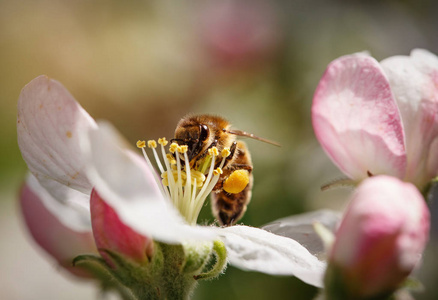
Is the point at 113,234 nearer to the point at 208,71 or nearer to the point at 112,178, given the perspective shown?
the point at 112,178

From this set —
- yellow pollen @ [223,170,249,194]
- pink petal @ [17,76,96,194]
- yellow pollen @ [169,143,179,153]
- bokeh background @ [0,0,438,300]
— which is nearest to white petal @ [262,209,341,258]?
yellow pollen @ [223,170,249,194]

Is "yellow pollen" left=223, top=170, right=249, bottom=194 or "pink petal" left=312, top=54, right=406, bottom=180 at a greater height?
"pink petal" left=312, top=54, right=406, bottom=180

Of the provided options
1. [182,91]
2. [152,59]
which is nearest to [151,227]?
[182,91]

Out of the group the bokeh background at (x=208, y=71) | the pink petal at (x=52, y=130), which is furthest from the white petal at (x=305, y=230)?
the bokeh background at (x=208, y=71)

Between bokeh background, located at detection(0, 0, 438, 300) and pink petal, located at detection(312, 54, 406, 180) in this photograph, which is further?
bokeh background, located at detection(0, 0, 438, 300)

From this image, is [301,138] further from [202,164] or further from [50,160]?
[50,160]

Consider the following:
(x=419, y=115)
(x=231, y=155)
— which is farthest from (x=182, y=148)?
(x=419, y=115)

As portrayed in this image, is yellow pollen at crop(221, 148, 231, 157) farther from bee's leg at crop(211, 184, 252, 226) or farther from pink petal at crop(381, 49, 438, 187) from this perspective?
pink petal at crop(381, 49, 438, 187)
